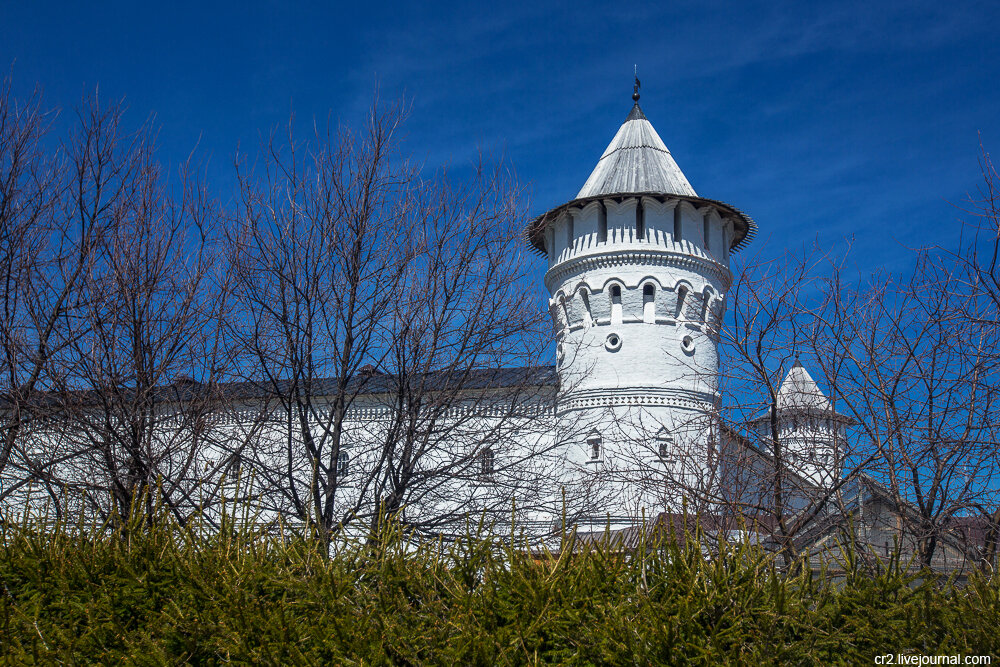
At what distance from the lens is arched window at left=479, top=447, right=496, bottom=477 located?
1065cm

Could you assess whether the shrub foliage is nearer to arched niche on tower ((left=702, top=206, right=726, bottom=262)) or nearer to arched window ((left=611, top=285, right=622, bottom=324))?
arched window ((left=611, top=285, right=622, bottom=324))

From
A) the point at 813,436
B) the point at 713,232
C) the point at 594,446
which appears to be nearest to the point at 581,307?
the point at 594,446

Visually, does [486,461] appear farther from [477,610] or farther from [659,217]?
[659,217]

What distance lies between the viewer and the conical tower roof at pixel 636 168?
78.2 feet

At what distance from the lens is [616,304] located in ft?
75.7

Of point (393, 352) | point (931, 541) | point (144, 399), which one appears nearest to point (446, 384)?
point (393, 352)

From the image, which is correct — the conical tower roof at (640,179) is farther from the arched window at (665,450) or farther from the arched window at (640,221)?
the arched window at (665,450)

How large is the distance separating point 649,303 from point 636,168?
12.5ft

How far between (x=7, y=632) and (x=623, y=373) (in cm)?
1855

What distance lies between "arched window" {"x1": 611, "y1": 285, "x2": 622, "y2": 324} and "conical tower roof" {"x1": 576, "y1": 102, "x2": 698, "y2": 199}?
250cm

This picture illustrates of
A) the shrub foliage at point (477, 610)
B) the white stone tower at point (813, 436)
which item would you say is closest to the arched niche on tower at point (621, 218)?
the white stone tower at point (813, 436)

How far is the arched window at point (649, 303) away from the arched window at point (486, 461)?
12.2 m

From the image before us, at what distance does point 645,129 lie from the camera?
84.9 feet

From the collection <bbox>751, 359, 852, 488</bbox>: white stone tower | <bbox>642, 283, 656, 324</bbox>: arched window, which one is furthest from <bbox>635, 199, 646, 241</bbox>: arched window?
<bbox>751, 359, 852, 488</bbox>: white stone tower
